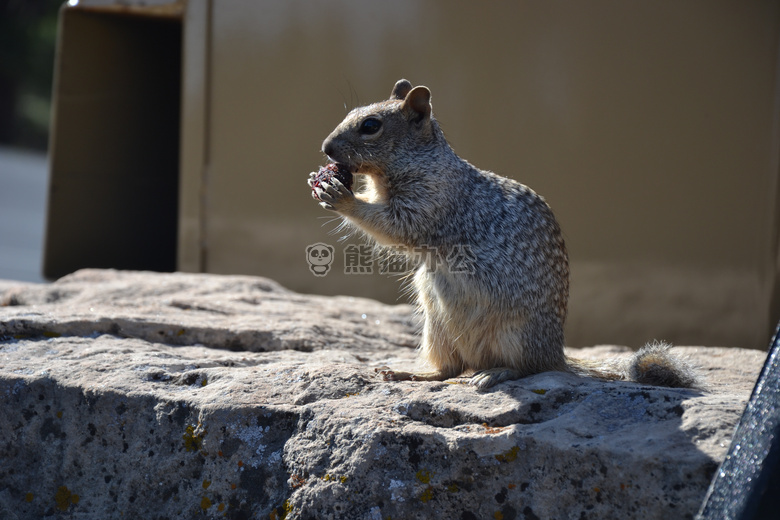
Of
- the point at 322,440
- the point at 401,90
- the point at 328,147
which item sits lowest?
the point at 322,440

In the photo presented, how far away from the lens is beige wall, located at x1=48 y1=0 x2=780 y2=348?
5203mm

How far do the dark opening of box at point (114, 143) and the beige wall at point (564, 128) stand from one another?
0.77 metres

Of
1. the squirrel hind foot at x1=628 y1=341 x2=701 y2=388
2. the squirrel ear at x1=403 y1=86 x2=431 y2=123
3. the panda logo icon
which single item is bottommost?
the squirrel hind foot at x1=628 y1=341 x2=701 y2=388

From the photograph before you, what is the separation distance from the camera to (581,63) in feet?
18.2

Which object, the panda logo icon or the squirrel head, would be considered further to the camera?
the panda logo icon

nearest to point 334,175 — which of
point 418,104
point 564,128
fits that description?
point 418,104

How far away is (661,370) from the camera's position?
10.1 feet

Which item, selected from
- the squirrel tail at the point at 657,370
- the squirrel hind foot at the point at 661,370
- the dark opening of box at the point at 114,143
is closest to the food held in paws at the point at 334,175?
the squirrel tail at the point at 657,370

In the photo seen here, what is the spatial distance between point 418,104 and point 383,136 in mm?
209

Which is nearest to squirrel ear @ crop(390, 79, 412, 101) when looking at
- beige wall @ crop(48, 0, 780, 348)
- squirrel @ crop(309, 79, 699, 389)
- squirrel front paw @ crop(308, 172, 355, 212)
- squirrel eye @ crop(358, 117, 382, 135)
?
squirrel @ crop(309, 79, 699, 389)

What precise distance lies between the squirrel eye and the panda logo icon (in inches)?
113

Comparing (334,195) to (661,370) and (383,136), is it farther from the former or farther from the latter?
(661,370)

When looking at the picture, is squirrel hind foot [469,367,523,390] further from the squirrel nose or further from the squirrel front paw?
the squirrel nose

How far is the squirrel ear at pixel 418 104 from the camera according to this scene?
3475 millimetres
